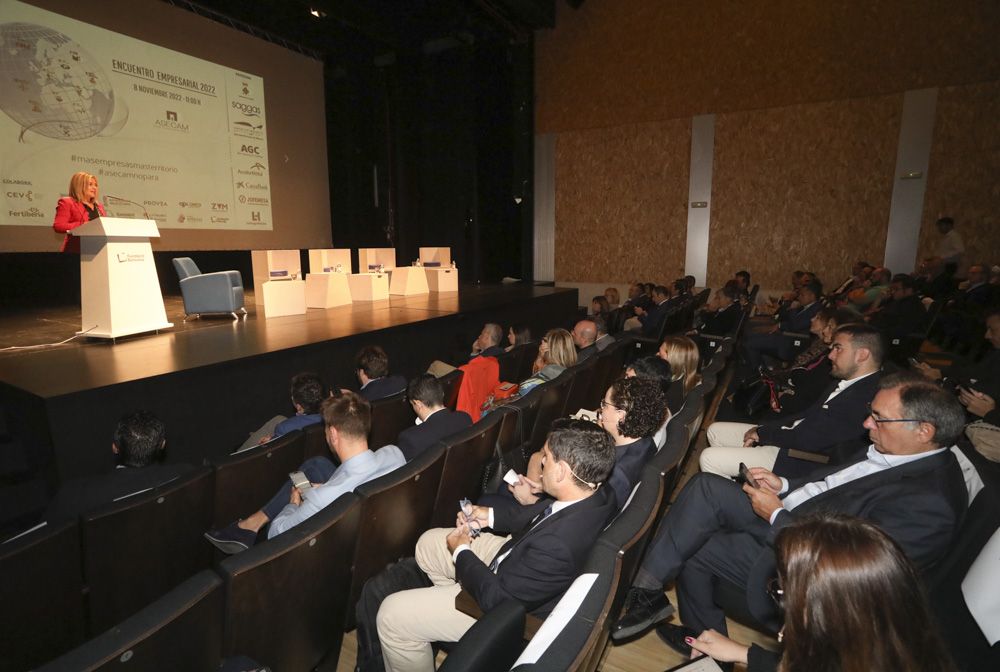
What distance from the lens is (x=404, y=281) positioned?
7.50m

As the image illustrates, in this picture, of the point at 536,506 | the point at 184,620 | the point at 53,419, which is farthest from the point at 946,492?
the point at 53,419

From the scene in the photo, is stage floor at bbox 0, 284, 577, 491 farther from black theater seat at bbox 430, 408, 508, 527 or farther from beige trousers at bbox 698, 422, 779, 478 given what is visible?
beige trousers at bbox 698, 422, 779, 478

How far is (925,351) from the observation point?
6.37m

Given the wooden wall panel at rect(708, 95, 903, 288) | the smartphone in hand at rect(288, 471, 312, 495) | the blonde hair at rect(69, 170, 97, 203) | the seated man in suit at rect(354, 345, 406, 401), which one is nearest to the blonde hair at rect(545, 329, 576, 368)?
the seated man in suit at rect(354, 345, 406, 401)

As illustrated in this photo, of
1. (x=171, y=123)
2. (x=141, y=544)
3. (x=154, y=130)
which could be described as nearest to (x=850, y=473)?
A: (x=141, y=544)

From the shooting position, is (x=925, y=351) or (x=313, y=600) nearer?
(x=313, y=600)

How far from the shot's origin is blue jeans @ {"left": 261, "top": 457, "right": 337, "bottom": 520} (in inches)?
85.6

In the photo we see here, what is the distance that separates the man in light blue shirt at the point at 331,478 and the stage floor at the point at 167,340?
53.1 inches

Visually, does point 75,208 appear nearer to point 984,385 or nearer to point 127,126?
point 127,126

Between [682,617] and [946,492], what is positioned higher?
[946,492]

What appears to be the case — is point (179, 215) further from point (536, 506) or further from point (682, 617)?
point (682, 617)

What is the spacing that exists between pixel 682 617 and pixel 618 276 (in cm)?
931

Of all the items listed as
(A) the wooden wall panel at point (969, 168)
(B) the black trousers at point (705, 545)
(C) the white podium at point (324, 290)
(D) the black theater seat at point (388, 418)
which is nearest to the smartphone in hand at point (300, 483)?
(D) the black theater seat at point (388, 418)

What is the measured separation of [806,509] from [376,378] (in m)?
2.51
